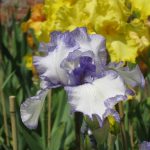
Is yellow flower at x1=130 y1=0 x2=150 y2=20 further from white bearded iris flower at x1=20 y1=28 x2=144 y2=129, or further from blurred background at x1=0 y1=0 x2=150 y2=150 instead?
white bearded iris flower at x1=20 y1=28 x2=144 y2=129

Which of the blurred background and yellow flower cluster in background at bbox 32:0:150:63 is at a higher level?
yellow flower cluster in background at bbox 32:0:150:63

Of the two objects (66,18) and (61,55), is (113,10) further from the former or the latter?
(61,55)

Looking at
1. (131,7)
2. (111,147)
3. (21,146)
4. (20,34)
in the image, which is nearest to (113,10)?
(131,7)

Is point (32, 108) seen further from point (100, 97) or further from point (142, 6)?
point (142, 6)

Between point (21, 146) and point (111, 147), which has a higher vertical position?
point (111, 147)

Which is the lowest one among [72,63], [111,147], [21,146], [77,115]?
[21,146]

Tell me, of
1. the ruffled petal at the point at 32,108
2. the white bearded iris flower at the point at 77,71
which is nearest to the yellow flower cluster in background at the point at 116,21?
the white bearded iris flower at the point at 77,71

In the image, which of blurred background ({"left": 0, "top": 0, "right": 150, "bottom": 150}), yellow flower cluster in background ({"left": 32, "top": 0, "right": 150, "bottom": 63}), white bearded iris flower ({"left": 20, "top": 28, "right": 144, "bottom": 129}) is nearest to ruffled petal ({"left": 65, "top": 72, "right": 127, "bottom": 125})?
white bearded iris flower ({"left": 20, "top": 28, "right": 144, "bottom": 129})
